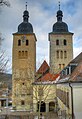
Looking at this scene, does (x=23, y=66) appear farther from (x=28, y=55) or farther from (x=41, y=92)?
(x=41, y=92)

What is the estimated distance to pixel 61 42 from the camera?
45.6 m

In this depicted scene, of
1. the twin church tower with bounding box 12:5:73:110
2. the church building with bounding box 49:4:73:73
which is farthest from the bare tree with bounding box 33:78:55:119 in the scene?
the church building with bounding box 49:4:73:73

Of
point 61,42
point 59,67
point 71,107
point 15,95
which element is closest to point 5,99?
point 15,95

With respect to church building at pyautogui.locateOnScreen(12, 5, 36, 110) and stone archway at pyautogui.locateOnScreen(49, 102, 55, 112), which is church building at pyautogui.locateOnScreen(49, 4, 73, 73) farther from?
stone archway at pyautogui.locateOnScreen(49, 102, 55, 112)

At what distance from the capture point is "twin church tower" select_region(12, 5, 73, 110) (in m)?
40.2

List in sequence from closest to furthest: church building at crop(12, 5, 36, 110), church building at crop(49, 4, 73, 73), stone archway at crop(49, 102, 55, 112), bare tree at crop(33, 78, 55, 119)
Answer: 1. bare tree at crop(33, 78, 55, 119)
2. stone archway at crop(49, 102, 55, 112)
3. church building at crop(12, 5, 36, 110)
4. church building at crop(49, 4, 73, 73)

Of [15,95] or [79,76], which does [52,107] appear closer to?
[15,95]

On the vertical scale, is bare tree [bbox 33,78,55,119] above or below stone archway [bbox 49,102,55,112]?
above

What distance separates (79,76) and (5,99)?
131ft

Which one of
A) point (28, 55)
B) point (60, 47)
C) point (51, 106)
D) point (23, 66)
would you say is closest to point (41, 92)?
point (51, 106)

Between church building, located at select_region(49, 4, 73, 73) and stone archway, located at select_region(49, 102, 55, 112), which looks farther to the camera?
church building, located at select_region(49, 4, 73, 73)

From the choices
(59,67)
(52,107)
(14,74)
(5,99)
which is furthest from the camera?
(5,99)

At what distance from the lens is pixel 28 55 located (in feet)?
138

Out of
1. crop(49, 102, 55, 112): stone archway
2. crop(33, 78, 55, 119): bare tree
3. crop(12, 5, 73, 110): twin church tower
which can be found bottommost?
crop(49, 102, 55, 112): stone archway
